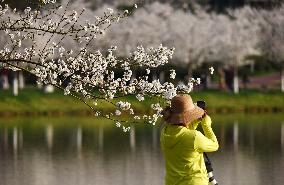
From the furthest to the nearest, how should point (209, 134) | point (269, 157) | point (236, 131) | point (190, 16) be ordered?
point (190, 16) < point (236, 131) < point (269, 157) < point (209, 134)

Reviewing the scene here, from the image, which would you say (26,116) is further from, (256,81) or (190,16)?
(256,81)

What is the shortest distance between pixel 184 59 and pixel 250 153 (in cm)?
4257

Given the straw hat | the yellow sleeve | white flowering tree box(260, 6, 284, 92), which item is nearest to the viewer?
the straw hat

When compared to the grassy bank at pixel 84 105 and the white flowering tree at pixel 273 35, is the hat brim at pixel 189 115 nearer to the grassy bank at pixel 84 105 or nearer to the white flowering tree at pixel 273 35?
the grassy bank at pixel 84 105

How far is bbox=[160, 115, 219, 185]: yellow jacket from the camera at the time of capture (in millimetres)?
13430

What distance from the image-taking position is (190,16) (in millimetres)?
82438

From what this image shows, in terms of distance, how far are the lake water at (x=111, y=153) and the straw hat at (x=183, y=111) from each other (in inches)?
441

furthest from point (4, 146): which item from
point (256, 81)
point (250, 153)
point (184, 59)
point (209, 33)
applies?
point (256, 81)

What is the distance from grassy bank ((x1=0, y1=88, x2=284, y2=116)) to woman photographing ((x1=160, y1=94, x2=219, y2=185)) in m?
42.0

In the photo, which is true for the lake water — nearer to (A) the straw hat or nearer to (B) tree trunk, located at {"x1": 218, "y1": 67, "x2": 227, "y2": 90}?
(A) the straw hat

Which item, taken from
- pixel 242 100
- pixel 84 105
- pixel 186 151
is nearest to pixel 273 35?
pixel 242 100

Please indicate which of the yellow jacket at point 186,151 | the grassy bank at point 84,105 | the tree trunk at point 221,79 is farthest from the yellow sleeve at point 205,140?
the tree trunk at point 221,79

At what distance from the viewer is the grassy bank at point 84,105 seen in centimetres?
5753

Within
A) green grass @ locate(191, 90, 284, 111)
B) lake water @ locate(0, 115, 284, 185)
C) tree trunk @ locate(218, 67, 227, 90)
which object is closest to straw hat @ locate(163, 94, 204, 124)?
lake water @ locate(0, 115, 284, 185)
